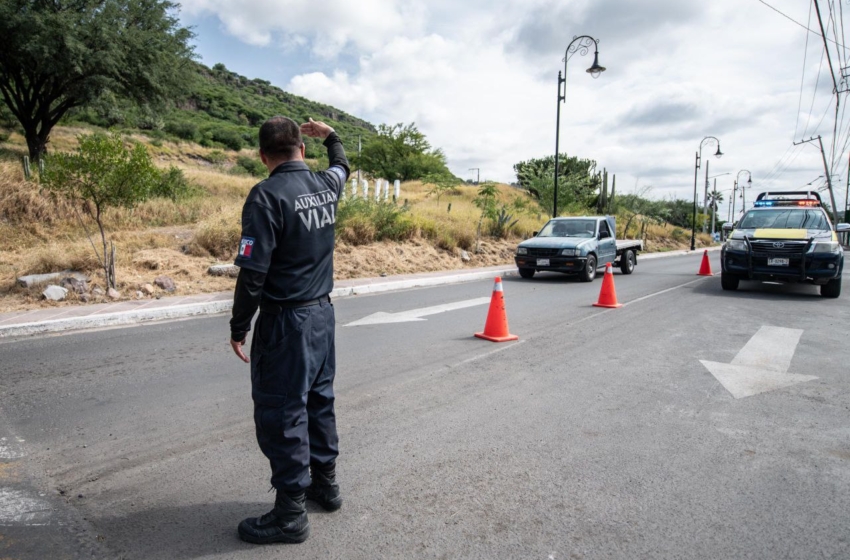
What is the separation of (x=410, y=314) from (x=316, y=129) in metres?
6.06

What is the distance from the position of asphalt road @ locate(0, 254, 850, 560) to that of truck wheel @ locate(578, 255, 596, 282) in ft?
23.4

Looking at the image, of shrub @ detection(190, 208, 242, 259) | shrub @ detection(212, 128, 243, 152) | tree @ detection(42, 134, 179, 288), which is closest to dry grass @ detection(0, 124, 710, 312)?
shrub @ detection(190, 208, 242, 259)

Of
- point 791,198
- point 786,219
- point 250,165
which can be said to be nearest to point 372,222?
point 786,219

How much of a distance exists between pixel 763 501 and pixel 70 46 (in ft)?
86.7

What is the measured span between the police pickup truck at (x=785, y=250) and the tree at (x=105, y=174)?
1184 centimetres

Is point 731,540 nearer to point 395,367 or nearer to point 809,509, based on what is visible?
point 809,509

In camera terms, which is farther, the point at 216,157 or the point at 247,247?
the point at 216,157

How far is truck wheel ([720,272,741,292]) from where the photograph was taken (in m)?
12.2

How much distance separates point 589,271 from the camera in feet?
46.7

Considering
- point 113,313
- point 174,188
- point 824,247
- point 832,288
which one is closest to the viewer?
point 113,313

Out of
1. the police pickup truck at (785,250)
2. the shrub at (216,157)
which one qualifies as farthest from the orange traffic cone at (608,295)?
the shrub at (216,157)

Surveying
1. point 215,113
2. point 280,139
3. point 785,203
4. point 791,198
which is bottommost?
point 280,139

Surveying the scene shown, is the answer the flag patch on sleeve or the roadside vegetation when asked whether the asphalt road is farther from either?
the roadside vegetation

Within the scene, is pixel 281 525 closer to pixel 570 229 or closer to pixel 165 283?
pixel 165 283
